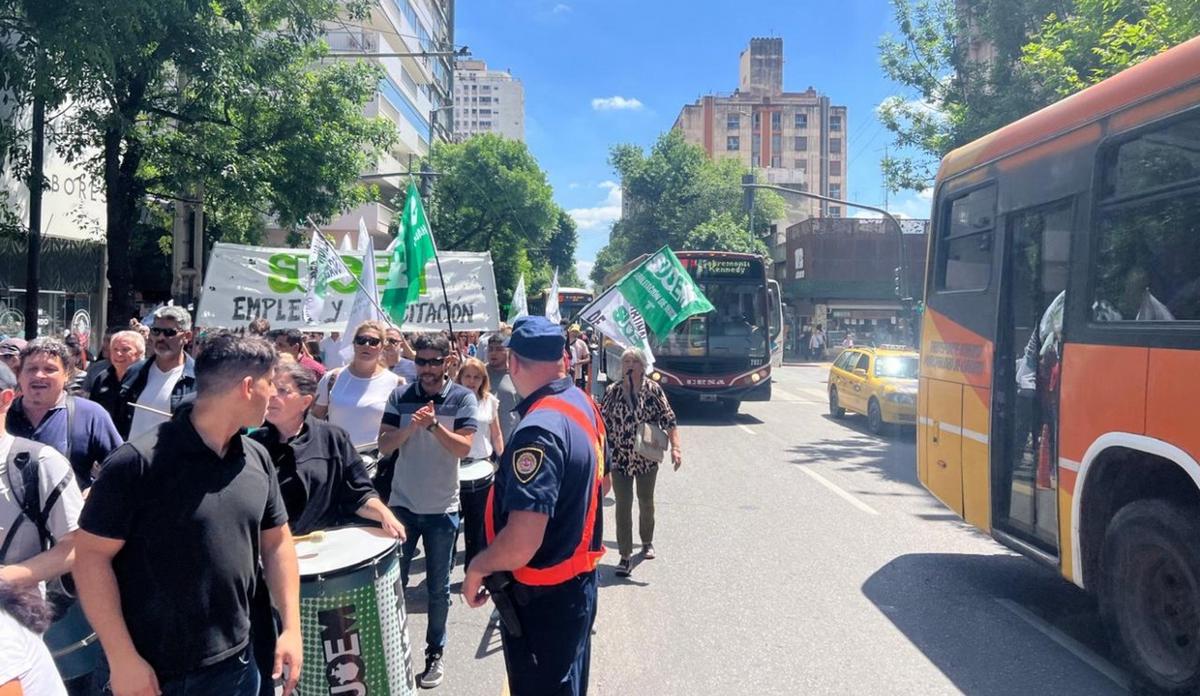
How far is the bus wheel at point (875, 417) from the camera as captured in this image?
16375mm

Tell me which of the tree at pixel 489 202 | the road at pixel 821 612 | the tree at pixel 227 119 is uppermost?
the tree at pixel 489 202

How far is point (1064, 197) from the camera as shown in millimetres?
5539

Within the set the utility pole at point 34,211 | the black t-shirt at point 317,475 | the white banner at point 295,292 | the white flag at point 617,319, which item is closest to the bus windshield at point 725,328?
the white banner at point 295,292

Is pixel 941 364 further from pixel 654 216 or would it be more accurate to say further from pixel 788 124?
pixel 788 124

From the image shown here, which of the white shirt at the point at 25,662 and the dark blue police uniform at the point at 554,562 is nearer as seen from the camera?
the white shirt at the point at 25,662

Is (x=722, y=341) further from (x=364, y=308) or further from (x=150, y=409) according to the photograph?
(x=150, y=409)

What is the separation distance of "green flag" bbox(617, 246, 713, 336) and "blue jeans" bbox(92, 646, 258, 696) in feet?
22.1

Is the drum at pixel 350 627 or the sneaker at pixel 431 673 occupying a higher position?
the drum at pixel 350 627

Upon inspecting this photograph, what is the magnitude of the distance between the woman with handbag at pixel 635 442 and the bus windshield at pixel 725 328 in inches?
414

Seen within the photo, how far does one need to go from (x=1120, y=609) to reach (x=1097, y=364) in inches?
53.1

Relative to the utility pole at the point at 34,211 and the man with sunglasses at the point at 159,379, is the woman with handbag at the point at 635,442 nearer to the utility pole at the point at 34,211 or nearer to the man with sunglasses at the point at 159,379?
the man with sunglasses at the point at 159,379

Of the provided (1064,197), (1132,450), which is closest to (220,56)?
(1064,197)

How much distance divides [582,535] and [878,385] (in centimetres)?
1453

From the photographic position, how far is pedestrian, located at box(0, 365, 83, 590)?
9.53ft
